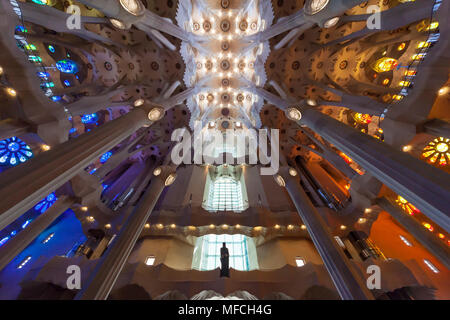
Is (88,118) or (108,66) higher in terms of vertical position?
(108,66)

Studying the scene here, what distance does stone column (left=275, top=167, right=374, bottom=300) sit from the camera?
5992 millimetres

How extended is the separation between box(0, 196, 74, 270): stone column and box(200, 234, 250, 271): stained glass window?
8.40 meters

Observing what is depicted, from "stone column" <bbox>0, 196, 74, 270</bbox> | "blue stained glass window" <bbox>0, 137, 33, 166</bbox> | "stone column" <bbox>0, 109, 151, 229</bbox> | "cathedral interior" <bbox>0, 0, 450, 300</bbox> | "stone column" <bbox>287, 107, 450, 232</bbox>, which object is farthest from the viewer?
"blue stained glass window" <bbox>0, 137, 33, 166</bbox>

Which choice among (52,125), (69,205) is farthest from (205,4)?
(69,205)

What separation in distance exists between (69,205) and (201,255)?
8122 millimetres

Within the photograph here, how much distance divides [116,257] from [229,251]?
294 inches

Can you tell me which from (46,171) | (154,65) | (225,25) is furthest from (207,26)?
(46,171)

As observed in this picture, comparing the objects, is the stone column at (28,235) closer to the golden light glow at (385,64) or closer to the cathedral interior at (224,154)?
the cathedral interior at (224,154)

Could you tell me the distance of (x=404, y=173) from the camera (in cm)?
423

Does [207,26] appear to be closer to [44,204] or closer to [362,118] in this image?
[362,118]

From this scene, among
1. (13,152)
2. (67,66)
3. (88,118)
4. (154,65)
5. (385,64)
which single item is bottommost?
(13,152)

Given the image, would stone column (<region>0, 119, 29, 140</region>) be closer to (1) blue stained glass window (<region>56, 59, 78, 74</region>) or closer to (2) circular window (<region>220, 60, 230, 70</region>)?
(1) blue stained glass window (<region>56, 59, 78, 74</region>)

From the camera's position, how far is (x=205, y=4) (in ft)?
50.3

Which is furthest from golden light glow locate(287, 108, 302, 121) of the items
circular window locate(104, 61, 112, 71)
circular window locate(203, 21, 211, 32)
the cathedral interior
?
circular window locate(104, 61, 112, 71)
